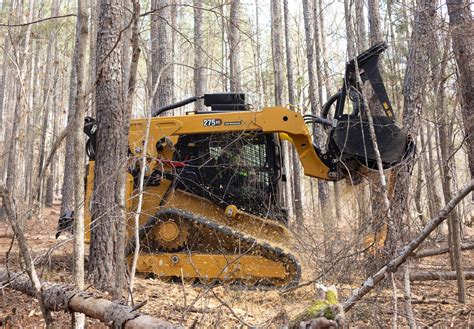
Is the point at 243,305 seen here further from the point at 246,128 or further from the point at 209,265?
the point at 246,128

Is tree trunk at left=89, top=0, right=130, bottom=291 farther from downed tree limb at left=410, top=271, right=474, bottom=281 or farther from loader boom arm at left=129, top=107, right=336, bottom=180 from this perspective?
downed tree limb at left=410, top=271, right=474, bottom=281

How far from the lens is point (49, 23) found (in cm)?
2042

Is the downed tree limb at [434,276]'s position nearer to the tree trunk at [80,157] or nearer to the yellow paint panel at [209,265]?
the yellow paint panel at [209,265]

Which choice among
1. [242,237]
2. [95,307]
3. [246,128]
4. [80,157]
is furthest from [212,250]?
[95,307]

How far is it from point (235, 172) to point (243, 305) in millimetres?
2094

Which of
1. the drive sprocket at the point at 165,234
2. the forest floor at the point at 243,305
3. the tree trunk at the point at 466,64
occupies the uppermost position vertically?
the tree trunk at the point at 466,64

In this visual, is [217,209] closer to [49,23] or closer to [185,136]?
[185,136]

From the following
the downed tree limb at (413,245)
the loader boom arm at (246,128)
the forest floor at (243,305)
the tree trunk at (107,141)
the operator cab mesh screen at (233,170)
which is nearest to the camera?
the downed tree limb at (413,245)

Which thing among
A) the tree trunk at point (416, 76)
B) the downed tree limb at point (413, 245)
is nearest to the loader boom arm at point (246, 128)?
the tree trunk at point (416, 76)

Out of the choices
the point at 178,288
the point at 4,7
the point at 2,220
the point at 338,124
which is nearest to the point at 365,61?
the point at 338,124

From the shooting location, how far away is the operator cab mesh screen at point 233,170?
280 inches

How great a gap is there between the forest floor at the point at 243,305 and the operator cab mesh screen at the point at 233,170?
4.65 ft

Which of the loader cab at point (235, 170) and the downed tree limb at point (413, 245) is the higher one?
the loader cab at point (235, 170)

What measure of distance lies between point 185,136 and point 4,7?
2225cm
